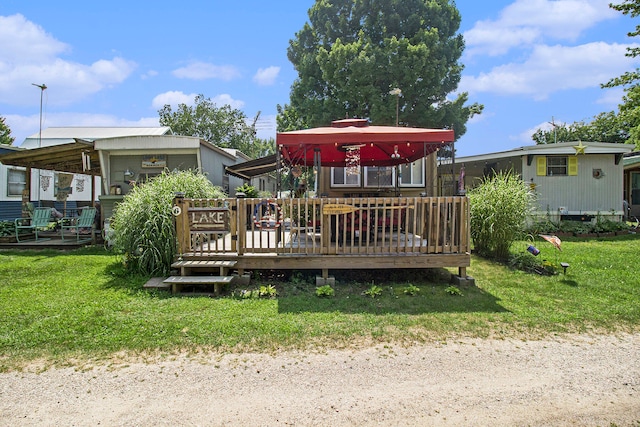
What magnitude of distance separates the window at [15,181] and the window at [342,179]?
11.4 metres

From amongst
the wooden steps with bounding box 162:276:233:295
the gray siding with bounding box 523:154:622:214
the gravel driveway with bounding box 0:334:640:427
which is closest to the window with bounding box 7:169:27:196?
the wooden steps with bounding box 162:276:233:295

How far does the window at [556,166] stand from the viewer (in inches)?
499

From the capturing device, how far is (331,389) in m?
2.82

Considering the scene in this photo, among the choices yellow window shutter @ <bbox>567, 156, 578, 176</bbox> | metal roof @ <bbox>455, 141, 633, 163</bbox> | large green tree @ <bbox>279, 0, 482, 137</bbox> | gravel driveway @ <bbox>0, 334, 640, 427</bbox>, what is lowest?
gravel driveway @ <bbox>0, 334, 640, 427</bbox>

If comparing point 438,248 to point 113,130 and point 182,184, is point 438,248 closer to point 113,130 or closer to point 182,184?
point 182,184

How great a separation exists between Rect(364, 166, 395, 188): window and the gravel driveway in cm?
610

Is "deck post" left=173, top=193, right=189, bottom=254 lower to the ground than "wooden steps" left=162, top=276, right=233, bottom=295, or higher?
higher

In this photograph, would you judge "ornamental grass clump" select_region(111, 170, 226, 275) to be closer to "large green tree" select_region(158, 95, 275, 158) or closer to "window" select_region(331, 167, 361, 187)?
"window" select_region(331, 167, 361, 187)

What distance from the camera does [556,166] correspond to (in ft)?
41.7

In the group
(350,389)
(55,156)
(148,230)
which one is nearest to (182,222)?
(148,230)

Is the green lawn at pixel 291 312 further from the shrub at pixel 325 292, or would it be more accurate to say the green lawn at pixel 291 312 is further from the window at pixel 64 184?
the window at pixel 64 184

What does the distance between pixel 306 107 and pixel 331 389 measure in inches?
641

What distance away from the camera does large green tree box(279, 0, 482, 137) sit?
51.9ft

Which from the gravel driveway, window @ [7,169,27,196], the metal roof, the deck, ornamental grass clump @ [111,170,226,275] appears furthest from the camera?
window @ [7,169,27,196]
